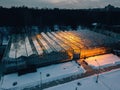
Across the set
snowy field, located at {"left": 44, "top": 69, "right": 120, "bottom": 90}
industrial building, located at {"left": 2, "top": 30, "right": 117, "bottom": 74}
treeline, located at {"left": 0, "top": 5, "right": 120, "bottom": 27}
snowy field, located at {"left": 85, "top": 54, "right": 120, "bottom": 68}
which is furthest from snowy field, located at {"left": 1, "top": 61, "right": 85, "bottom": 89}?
treeline, located at {"left": 0, "top": 5, "right": 120, "bottom": 27}

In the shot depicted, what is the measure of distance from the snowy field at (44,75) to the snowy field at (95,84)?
1.61 m

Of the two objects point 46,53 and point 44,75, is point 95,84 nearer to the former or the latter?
point 44,75

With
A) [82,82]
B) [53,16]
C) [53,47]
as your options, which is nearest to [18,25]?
[53,16]

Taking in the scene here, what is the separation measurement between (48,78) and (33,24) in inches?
1005

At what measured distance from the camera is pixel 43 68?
1472 cm

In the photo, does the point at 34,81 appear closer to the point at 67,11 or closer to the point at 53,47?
the point at 53,47

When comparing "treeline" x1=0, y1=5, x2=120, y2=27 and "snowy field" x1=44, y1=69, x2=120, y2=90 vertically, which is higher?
"treeline" x1=0, y1=5, x2=120, y2=27

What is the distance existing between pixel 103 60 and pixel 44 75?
760 cm

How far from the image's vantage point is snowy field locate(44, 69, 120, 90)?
11.3 metres

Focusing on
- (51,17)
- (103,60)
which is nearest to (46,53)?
(103,60)

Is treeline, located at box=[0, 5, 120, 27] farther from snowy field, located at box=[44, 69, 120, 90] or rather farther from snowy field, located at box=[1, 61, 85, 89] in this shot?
snowy field, located at box=[44, 69, 120, 90]

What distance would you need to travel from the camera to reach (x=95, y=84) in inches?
463

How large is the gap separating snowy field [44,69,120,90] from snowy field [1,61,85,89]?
5.28 feet

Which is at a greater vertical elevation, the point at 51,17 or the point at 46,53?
the point at 51,17
